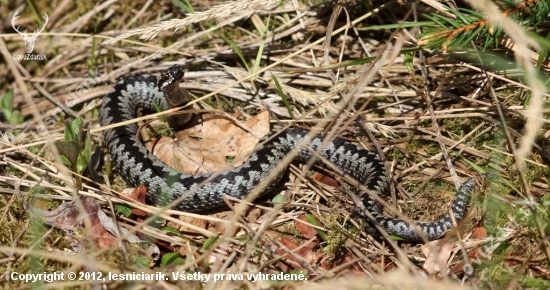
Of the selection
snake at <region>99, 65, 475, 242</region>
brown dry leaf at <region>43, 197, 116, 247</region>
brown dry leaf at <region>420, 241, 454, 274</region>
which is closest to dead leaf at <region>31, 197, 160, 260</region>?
brown dry leaf at <region>43, 197, 116, 247</region>

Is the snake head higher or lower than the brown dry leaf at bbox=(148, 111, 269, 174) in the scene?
higher

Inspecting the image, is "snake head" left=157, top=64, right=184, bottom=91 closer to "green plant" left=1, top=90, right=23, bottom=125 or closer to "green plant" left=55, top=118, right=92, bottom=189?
"green plant" left=55, top=118, right=92, bottom=189

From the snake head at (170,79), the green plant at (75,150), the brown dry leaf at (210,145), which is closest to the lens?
the green plant at (75,150)

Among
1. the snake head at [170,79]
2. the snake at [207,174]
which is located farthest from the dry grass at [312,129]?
the snake head at [170,79]

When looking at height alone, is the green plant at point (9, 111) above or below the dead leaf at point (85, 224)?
above

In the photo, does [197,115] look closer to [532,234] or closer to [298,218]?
[298,218]

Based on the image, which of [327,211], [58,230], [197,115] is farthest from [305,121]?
[58,230]

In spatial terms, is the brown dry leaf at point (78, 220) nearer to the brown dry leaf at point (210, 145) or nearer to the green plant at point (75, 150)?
the green plant at point (75, 150)
